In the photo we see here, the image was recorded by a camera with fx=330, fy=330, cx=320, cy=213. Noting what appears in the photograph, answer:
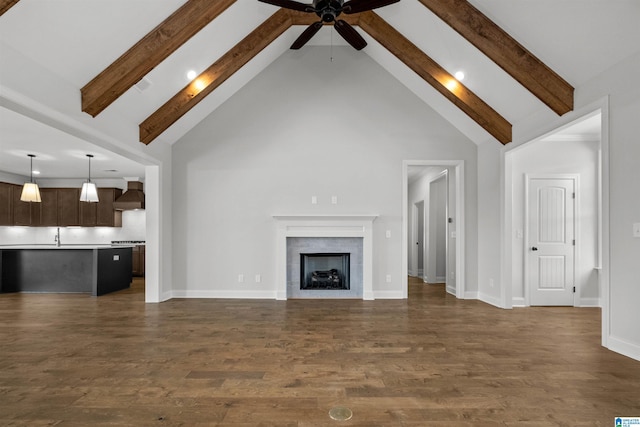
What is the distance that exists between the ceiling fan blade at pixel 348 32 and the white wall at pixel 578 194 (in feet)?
9.91

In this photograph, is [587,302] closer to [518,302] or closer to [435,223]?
[518,302]

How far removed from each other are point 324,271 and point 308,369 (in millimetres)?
3107

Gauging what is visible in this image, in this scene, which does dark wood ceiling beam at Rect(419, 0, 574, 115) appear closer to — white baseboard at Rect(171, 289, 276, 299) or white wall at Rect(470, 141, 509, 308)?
white wall at Rect(470, 141, 509, 308)

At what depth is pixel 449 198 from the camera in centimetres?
632

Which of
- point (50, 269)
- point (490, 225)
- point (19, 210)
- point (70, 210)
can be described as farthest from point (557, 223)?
point (19, 210)

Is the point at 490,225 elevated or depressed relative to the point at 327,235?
elevated

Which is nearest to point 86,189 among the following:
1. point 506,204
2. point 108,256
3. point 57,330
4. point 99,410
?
point 108,256

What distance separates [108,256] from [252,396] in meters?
5.36

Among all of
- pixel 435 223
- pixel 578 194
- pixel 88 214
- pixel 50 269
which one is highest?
pixel 578 194

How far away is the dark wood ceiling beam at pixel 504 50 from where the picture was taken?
3639mm

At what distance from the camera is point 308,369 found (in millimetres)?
2738

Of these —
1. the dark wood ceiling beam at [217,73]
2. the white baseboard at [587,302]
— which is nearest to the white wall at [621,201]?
the white baseboard at [587,302]

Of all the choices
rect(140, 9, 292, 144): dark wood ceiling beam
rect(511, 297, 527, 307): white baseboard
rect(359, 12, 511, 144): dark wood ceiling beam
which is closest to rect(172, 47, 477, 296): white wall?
rect(511, 297, 527, 307): white baseboard

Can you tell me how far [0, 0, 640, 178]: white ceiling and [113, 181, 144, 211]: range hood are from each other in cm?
310
